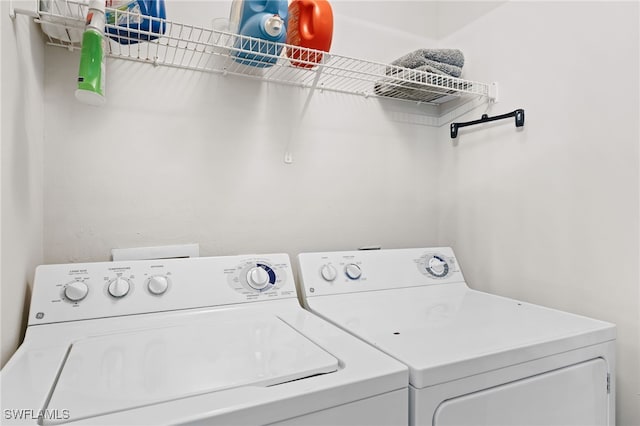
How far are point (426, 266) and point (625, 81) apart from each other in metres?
0.88

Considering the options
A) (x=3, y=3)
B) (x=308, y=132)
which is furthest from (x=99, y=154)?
(x=308, y=132)

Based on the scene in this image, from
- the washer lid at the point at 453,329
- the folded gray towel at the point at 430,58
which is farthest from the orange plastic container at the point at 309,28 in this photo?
the washer lid at the point at 453,329

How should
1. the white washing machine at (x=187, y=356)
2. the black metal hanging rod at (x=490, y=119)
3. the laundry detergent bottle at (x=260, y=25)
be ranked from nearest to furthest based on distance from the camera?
the white washing machine at (x=187, y=356) < the laundry detergent bottle at (x=260, y=25) < the black metal hanging rod at (x=490, y=119)

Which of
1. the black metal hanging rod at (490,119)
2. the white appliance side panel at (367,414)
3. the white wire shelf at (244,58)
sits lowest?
the white appliance side panel at (367,414)

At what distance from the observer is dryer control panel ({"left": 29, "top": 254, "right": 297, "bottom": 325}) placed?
99 centimetres

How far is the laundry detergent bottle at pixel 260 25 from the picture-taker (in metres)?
1.14

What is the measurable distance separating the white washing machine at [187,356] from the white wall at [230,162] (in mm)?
234

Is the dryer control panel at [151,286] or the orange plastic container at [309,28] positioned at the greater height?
the orange plastic container at [309,28]

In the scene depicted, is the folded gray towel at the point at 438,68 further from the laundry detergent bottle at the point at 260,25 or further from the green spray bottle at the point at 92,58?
the green spray bottle at the point at 92,58

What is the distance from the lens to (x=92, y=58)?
35.6 inches

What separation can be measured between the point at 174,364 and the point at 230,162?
84cm

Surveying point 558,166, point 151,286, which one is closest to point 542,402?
point 558,166

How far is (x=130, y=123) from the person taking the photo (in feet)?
4.18

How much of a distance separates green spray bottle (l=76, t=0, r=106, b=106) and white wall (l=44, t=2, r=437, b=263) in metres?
0.34
